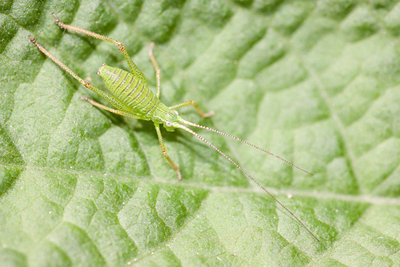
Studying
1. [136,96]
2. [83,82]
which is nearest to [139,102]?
[136,96]

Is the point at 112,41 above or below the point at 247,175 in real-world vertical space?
above

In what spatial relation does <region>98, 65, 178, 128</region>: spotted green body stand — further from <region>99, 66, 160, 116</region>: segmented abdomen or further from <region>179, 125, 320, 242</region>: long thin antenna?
<region>179, 125, 320, 242</region>: long thin antenna

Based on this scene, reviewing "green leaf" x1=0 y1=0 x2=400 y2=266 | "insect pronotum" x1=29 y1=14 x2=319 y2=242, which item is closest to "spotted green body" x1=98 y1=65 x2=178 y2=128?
"insect pronotum" x1=29 y1=14 x2=319 y2=242

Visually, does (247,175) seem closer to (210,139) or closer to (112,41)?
(210,139)

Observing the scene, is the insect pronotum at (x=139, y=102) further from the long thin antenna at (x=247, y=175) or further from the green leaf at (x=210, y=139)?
the green leaf at (x=210, y=139)

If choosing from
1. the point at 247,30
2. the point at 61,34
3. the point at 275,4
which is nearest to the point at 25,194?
the point at 61,34

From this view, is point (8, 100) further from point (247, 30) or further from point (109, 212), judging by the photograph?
point (247, 30)

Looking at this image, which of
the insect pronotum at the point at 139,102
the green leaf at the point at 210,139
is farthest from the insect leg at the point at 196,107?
the green leaf at the point at 210,139
